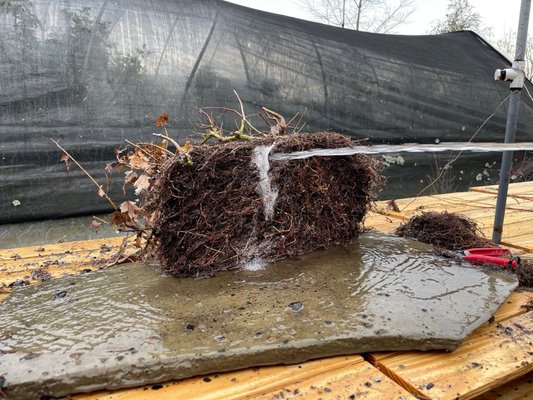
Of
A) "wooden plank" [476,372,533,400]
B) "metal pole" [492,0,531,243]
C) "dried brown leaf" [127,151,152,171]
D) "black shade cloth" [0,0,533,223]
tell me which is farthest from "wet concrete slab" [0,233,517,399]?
"black shade cloth" [0,0,533,223]

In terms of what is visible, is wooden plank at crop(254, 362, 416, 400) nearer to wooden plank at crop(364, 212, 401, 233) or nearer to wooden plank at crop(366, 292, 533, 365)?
wooden plank at crop(366, 292, 533, 365)

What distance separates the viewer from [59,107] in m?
2.79

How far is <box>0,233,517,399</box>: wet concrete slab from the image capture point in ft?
2.61

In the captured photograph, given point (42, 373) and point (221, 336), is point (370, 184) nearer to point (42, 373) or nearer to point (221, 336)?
point (221, 336)

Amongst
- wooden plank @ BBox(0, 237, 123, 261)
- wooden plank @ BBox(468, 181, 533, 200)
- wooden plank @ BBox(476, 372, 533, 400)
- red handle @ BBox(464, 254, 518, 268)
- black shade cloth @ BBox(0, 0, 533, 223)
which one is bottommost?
wooden plank @ BBox(476, 372, 533, 400)

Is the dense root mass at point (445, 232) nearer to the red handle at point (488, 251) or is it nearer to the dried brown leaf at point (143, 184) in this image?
the red handle at point (488, 251)

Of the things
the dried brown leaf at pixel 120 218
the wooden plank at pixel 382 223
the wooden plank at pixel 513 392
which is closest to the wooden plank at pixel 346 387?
the wooden plank at pixel 513 392

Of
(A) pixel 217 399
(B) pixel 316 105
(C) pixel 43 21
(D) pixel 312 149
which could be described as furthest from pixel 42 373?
(B) pixel 316 105

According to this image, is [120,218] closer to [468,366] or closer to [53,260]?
[53,260]

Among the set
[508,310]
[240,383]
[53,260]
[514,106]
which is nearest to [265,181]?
[240,383]

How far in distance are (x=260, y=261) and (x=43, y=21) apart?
2608 mm

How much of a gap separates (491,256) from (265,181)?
0.86 meters

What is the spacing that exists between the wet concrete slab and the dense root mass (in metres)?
0.24

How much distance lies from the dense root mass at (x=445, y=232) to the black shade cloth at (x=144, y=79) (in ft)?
6.52
